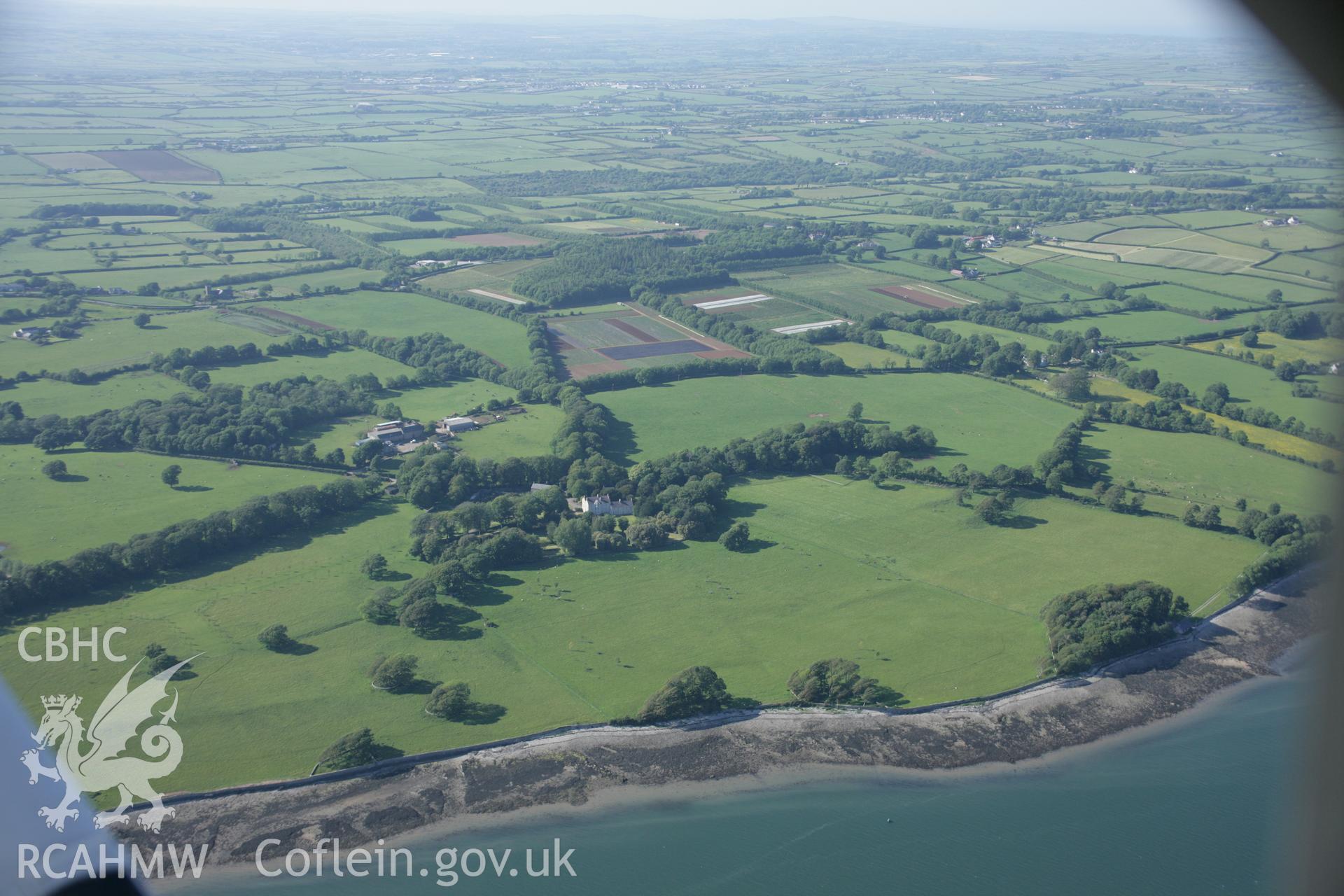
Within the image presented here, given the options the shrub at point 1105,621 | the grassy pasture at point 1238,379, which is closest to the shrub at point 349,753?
the shrub at point 1105,621

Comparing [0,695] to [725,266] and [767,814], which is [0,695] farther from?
[725,266]

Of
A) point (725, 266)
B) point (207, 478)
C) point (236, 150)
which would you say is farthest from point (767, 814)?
point (236, 150)

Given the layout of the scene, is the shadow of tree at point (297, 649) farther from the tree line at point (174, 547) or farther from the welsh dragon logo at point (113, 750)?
the tree line at point (174, 547)

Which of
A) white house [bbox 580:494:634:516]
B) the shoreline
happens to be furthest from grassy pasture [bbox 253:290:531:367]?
the shoreline

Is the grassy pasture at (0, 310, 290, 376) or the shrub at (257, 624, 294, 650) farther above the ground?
the grassy pasture at (0, 310, 290, 376)

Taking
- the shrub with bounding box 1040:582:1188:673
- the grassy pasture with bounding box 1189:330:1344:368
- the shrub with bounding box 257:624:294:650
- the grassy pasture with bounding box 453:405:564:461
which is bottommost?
the shrub with bounding box 257:624:294:650

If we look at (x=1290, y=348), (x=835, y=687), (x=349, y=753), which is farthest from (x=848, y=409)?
(x=349, y=753)

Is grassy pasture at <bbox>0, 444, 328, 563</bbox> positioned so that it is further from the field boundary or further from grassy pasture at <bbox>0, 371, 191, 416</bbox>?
the field boundary
